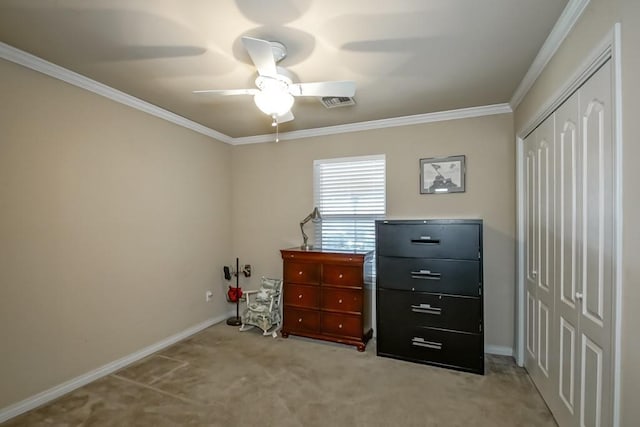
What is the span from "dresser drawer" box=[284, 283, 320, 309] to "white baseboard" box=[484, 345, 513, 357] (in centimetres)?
180

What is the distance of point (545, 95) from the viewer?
2.23 meters

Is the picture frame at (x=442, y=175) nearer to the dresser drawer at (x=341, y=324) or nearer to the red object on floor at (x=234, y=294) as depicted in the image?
the dresser drawer at (x=341, y=324)

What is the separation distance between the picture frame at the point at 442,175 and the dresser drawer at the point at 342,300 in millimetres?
1360

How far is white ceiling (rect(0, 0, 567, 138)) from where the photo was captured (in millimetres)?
1749

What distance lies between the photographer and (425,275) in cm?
291

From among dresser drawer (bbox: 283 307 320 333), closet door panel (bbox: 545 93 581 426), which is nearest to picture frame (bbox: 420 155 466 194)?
closet door panel (bbox: 545 93 581 426)

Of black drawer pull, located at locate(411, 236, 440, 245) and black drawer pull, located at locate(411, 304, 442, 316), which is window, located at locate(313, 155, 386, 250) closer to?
black drawer pull, located at locate(411, 236, 440, 245)

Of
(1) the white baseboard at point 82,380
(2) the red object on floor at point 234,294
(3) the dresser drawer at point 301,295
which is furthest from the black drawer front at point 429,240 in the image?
(1) the white baseboard at point 82,380

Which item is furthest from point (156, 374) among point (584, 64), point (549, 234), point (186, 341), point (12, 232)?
point (584, 64)

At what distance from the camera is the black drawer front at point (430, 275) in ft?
9.08

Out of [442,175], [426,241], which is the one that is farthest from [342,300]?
[442,175]

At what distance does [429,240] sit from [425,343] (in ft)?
3.11

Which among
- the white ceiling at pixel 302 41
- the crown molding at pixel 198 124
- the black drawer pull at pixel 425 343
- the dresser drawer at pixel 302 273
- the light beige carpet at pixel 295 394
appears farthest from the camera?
the dresser drawer at pixel 302 273

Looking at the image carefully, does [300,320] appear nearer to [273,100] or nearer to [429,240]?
[429,240]
